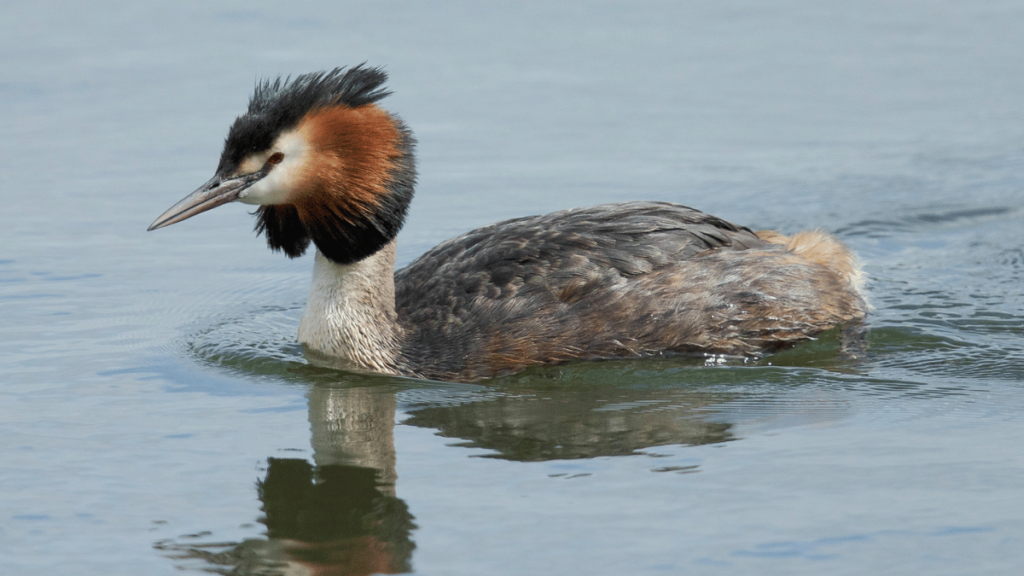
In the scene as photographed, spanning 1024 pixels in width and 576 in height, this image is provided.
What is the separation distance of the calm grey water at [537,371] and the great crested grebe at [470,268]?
9.4 inches

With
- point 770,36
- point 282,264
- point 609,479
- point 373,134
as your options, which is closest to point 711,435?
point 609,479

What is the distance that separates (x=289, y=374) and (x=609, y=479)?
9.08 ft

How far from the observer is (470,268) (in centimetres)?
877

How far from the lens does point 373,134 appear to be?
27.1 ft

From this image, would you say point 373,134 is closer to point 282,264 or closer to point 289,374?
point 289,374

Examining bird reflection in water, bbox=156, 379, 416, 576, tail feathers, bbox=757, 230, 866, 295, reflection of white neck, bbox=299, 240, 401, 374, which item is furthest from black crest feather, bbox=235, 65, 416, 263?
tail feathers, bbox=757, 230, 866, 295

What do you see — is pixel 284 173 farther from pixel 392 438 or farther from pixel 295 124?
pixel 392 438

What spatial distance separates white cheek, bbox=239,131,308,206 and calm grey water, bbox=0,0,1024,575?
116cm

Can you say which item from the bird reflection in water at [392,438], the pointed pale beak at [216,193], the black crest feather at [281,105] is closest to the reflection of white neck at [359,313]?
the bird reflection in water at [392,438]

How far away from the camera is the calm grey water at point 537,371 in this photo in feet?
19.7

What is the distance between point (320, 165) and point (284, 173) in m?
0.22

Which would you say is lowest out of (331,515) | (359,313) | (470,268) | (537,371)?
(331,515)

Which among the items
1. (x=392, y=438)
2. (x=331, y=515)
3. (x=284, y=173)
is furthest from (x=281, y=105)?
(x=331, y=515)

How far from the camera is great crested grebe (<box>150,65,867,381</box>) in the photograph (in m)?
8.15
